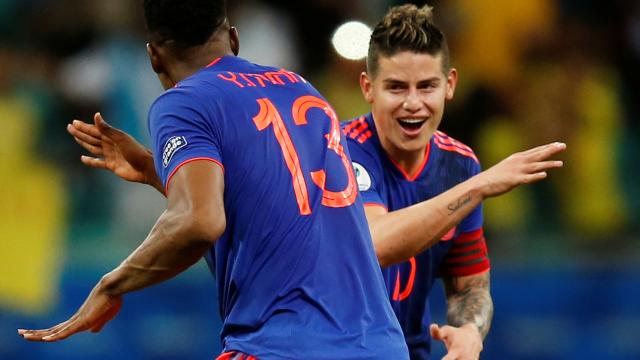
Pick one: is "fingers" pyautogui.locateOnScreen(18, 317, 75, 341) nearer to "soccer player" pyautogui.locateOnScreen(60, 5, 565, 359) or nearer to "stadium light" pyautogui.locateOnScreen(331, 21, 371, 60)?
"soccer player" pyautogui.locateOnScreen(60, 5, 565, 359)

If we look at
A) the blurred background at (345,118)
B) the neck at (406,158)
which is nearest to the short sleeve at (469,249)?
the neck at (406,158)

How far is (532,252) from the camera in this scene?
8.95m

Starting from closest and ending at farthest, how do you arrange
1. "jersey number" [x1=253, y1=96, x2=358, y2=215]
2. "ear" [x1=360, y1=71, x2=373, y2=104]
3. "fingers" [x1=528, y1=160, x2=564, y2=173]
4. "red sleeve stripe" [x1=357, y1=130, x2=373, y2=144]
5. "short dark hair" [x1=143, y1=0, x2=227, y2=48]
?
"jersey number" [x1=253, y1=96, x2=358, y2=215] < "short dark hair" [x1=143, y1=0, x2=227, y2=48] < "fingers" [x1=528, y1=160, x2=564, y2=173] < "red sleeve stripe" [x1=357, y1=130, x2=373, y2=144] < "ear" [x1=360, y1=71, x2=373, y2=104]

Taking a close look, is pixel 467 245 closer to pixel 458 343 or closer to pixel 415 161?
pixel 415 161

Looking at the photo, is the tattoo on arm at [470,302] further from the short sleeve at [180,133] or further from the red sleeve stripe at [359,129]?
the short sleeve at [180,133]

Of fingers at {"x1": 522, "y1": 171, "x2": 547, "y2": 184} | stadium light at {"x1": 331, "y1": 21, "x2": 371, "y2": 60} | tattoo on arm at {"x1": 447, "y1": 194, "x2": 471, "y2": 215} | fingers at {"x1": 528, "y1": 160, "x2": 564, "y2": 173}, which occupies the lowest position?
tattoo on arm at {"x1": 447, "y1": 194, "x2": 471, "y2": 215}

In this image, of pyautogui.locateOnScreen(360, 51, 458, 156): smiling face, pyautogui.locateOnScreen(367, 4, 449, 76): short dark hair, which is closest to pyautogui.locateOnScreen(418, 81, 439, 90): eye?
pyautogui.locateOnScreen(360, 51, 458, 156): smiling face

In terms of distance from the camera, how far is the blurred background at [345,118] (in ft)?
29.0

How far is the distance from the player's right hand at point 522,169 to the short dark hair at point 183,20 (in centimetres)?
135

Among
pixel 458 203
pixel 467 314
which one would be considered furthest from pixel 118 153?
pixel 467 314

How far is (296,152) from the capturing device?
13.3 ft

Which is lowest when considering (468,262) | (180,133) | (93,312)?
(468,262)

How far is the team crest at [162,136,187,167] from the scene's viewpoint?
3.88 metres

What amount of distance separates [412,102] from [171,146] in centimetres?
195
